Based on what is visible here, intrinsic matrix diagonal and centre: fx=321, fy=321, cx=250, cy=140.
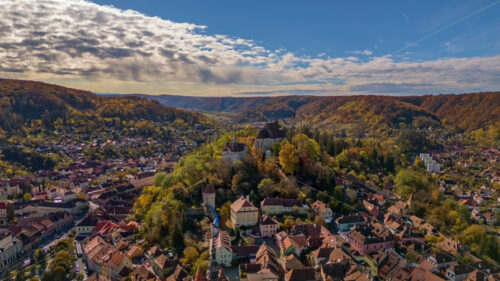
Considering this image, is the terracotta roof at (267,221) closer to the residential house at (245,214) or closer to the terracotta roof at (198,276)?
the residential house at (245,214)

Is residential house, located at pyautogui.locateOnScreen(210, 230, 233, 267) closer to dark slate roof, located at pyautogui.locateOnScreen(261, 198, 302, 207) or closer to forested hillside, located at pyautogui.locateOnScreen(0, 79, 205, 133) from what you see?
dark slate roof, located at pyautogui.locateOnScreen(261, 198, 302, 207)

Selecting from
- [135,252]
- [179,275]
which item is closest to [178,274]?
[179,275]

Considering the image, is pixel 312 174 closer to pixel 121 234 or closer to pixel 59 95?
pixel 121 234

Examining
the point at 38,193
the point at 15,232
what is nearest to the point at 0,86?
the point at 38,193

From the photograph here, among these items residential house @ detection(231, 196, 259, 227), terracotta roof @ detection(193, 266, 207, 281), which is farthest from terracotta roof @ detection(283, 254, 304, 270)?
residential house @ detection(231, 196, 259, 227)

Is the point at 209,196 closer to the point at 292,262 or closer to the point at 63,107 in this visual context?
the point at 292,262
